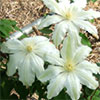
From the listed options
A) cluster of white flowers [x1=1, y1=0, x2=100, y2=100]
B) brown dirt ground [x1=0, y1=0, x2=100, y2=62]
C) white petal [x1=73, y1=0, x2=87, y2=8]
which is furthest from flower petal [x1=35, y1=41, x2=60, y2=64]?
brown dirt ground [x1=0, y1=0, x2=100, y2=62]

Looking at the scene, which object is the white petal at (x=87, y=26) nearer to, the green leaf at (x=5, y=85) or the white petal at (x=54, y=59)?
the white petal at (x=54, y=59)

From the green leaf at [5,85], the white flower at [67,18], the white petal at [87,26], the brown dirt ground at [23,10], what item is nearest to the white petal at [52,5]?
the white flower at [67,18]

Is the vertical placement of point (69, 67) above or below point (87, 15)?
below

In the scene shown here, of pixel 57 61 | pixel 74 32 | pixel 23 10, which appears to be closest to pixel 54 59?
pixel 57 61

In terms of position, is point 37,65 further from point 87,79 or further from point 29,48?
point 87,79

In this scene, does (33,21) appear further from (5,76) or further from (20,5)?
(5,76)

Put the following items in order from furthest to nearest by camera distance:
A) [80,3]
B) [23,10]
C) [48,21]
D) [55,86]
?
[23,10]
[80,3]
[48,21]
[55,86]

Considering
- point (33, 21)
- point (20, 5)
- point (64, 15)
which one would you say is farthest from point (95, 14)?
point (20, 5)

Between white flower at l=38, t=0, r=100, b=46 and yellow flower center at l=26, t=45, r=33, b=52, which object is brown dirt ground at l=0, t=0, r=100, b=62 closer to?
white flower at l=38, t=0, r=100, b=46
